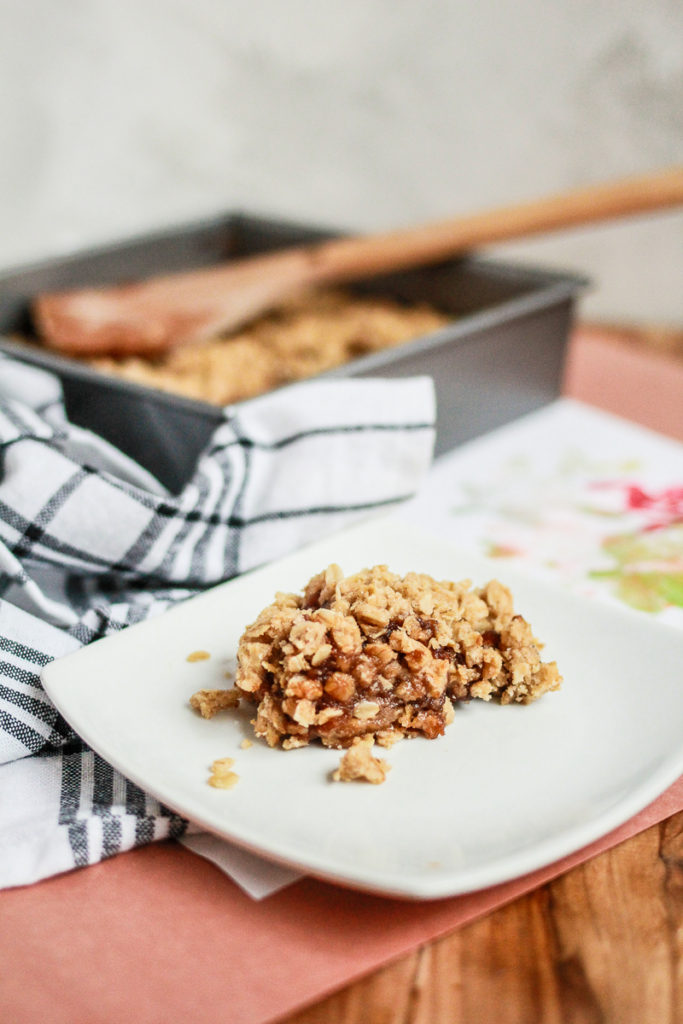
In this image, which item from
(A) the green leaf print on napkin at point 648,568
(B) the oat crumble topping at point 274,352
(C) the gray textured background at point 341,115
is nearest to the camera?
(A) the green leaf print on napkin at point 648,568

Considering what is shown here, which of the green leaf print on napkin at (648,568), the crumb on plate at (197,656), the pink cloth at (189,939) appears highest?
the crumb on plate at (197,656)

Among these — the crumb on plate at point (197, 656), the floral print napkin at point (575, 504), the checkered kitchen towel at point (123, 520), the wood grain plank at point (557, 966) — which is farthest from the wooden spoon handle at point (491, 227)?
the wood grain plank at point (557, 966)

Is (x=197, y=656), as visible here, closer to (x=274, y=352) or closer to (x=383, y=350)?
(x=383, y=350)

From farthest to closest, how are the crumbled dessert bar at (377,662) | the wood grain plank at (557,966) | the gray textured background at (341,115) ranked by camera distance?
the gray textured background at (341,115), the crumbled dessert bar at (377,662), the wood grain plank at (557,966)

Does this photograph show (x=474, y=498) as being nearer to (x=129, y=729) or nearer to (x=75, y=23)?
(x=129, y=729)

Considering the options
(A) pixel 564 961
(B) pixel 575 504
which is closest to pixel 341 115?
(B) pixel 575 504

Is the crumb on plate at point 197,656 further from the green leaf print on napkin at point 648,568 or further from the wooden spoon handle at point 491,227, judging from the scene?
the wooden spoon handle at point 491,227

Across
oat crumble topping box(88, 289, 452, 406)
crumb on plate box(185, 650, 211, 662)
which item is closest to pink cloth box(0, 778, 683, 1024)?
crumb on plate box(185, 650, 211, 662)
